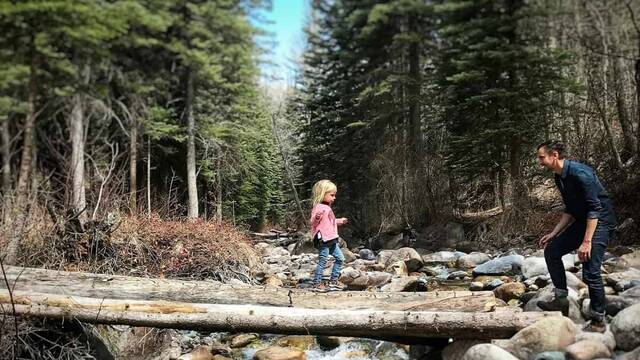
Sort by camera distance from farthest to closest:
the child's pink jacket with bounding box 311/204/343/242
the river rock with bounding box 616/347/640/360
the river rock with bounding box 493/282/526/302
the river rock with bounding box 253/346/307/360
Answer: the child's pink jacket with bounding box 311/204/343/242
the river rock with bounding box 493/282/526/302
the river rock with bounding box 253/346/307/360
the river rock with bounding box 616/347/640/360

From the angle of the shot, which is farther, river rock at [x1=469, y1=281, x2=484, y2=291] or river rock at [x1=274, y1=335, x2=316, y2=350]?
river rock at [x1=469, y1=281, x2=484, y2=291]

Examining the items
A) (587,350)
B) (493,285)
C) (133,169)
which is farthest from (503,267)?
(133,169)

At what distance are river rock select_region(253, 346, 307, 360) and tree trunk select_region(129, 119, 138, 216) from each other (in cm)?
389

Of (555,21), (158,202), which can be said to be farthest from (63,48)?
(555,21)

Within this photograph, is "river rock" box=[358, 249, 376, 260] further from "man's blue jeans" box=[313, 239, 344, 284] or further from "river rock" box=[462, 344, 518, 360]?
"river rock" box=[462, 344, 518, 360]

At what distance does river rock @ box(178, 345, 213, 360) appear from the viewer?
524 centimetres

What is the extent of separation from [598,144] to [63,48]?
45.7 ft

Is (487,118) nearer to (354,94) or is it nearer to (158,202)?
(354,94)

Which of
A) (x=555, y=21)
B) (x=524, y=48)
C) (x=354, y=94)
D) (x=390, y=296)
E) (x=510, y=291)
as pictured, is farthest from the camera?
(x=555, y=21)

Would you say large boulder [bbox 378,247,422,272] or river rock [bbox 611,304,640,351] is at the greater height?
river rock [bbox 611,304,640,351]

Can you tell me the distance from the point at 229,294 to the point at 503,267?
4832mm

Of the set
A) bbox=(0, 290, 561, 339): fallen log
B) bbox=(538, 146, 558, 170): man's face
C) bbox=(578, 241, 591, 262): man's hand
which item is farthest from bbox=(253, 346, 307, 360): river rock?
bbox=(538, 146, 558, 170): man's face

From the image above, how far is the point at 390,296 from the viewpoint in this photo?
4.80 meters

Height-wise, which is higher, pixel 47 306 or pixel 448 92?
pixel 448 92
